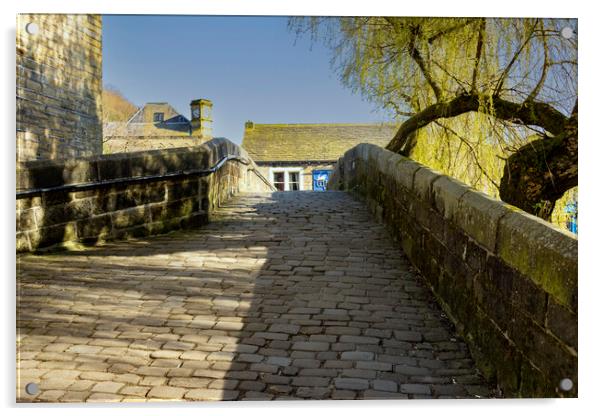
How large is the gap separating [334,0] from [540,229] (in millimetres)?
2159

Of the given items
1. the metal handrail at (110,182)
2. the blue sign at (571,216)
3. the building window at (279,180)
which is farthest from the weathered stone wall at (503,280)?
the building window at (279,180)

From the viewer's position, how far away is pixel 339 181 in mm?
11992

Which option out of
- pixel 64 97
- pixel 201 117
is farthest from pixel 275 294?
pixel 64 97

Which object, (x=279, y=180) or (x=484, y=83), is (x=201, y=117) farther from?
(x=279, y=180)

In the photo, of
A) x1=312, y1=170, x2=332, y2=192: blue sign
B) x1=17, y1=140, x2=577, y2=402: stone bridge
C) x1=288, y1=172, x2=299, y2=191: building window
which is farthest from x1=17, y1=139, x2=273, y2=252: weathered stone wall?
x1=288, y1=172, x2=299, y2=191: building window

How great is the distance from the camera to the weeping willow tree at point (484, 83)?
447cm

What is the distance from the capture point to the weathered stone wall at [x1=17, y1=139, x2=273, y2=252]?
4871 millimetres

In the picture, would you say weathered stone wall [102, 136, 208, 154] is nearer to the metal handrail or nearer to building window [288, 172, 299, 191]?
the metal handrail

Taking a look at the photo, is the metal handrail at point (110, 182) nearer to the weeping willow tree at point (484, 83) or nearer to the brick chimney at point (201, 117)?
the brick chimney at point (201, 117)

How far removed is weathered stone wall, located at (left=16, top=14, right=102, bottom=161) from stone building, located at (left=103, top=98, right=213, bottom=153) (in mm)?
1162

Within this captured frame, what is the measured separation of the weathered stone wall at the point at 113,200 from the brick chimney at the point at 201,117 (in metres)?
0.30

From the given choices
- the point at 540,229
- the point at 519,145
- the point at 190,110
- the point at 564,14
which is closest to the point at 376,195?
the point at 519,145

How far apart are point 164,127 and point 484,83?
3454 millimetres

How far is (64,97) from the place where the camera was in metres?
9.01
